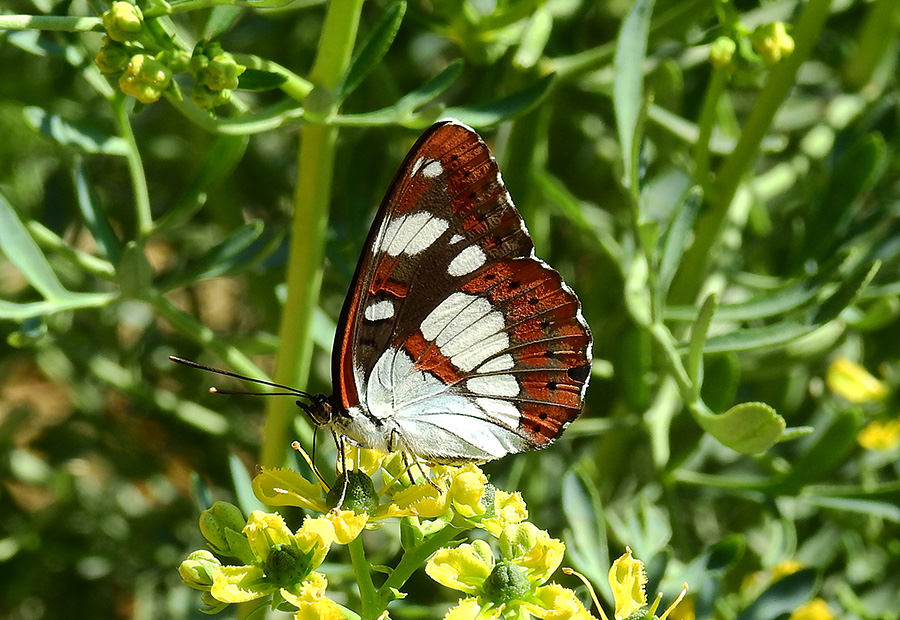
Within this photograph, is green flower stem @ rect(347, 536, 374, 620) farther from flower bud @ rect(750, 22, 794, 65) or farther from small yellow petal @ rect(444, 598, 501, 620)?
flower bud @ rect(750, 22, 794, 65)

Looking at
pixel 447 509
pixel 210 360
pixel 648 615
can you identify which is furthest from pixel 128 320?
pixel 648 615

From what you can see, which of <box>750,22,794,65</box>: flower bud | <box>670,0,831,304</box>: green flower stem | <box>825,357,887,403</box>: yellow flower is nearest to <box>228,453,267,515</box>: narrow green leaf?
<box>670,0,831,304</box>: green flower stem

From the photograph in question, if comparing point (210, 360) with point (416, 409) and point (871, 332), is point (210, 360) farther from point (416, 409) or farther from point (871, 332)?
point (871, 332)

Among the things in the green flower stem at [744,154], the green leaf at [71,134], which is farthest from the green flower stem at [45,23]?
the green flower stem at [744,154]

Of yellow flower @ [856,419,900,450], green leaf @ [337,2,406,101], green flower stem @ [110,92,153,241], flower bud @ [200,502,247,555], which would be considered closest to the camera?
flower bud @ [200,502,247,555]

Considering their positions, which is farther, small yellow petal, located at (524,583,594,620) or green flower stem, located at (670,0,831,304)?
green flower stem, located at (670,0,831,304)

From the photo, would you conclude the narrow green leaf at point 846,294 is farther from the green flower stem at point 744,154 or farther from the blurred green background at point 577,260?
the green flower stem at point 744,154
